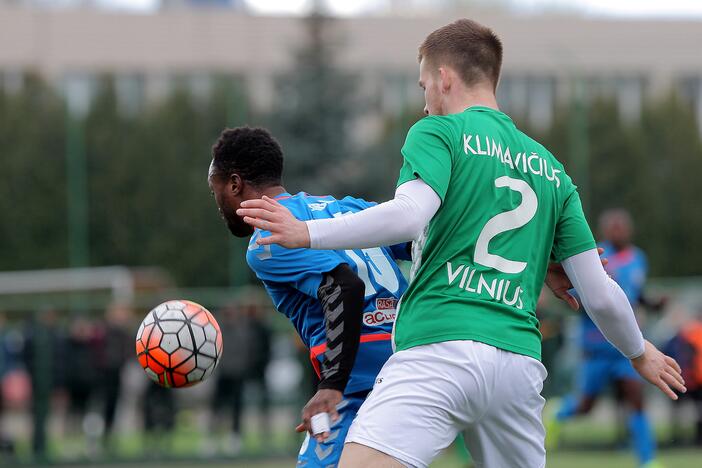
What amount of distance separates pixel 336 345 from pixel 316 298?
295 millimetres

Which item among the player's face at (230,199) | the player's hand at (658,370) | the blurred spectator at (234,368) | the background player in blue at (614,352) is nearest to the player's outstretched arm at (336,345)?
the player's face at (230,199)

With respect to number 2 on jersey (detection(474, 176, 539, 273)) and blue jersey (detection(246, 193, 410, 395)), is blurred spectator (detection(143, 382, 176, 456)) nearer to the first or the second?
blue jersey (detection(246, 193, 410, 395))

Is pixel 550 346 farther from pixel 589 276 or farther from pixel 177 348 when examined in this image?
pixel 589 276

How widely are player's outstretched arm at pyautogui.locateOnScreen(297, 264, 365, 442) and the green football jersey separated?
19 cm

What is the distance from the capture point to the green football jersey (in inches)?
157

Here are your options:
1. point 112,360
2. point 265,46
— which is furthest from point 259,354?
point 265,46

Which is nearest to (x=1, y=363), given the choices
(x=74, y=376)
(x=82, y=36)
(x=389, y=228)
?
(x=74, y=376)

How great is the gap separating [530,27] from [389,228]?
1847 inches

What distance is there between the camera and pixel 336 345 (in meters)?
4.26

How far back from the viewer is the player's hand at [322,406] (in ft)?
13.6

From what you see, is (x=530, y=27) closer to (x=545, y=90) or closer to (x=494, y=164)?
(x=545, y=90)

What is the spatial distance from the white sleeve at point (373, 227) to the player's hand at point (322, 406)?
0.63 metres

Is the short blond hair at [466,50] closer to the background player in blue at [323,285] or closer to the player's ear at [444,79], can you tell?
the player's ear at [444,79]

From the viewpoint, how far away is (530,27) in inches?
1943
